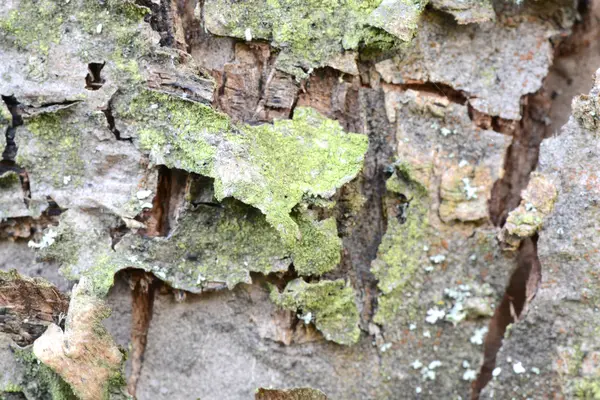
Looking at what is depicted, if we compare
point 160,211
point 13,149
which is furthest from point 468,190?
point 13,149

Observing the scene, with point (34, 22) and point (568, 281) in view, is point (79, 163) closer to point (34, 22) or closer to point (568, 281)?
point (34, 22)

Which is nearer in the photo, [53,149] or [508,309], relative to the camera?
[53,149]

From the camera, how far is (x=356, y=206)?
5.25 feet

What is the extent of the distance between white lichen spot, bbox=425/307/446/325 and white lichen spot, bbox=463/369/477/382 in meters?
0.16

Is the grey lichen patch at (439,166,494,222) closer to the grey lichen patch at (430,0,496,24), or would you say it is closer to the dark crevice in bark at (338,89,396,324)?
the dark crevice in bark at (338,89,396,324)

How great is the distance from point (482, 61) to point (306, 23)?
0.48 m

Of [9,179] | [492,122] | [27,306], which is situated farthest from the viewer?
[492,122]

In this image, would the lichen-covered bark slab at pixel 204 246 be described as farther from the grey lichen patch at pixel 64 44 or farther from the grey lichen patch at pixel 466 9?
the grey lichen patch at pixel 466 9

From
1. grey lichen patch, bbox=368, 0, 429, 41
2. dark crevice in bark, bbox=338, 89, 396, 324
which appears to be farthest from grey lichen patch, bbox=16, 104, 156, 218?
grey lichen patch, bbox=368, 0, 429, 41

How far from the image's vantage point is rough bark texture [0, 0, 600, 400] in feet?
4.88

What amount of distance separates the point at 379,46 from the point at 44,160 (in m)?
0.86

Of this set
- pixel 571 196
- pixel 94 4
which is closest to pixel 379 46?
pixel 571 196

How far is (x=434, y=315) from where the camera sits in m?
1.62

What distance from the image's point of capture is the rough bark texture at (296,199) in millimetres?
1488
